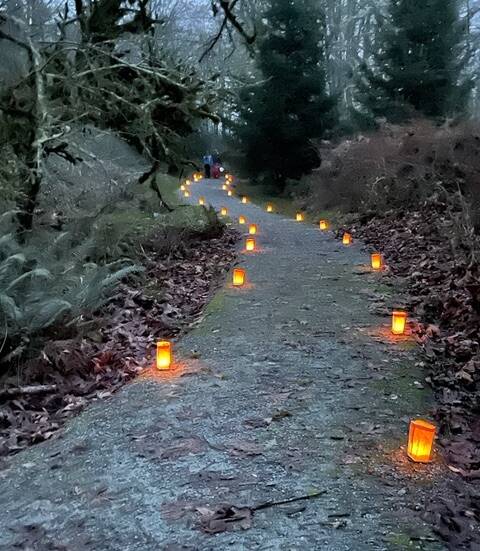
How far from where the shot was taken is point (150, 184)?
8.20 metres

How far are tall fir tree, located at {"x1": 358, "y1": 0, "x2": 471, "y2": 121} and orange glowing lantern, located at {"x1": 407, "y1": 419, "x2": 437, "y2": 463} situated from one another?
13661 millimetres

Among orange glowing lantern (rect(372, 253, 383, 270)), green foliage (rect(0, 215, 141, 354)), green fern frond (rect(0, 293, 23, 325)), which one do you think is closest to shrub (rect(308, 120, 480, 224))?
orange glowing lantern (rect(372, 253, 383, 270))

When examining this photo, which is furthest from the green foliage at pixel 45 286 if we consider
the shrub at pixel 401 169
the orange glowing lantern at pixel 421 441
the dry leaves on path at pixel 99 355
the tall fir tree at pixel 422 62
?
the tall fir tree at pixel 422 62

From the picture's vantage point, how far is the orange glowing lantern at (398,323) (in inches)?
200

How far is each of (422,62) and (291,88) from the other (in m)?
4.44

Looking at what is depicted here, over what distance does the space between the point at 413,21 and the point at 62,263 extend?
538 inches

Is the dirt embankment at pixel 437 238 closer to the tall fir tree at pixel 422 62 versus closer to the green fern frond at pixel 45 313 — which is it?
the tall fir tree at pixel 422 62

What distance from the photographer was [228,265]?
8.62 m

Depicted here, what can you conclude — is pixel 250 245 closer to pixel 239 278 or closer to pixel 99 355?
pixel 239 278

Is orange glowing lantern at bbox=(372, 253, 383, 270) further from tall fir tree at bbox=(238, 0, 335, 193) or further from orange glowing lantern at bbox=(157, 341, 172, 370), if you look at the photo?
tall fir tree at bbox=(238, 0, 335, 193)

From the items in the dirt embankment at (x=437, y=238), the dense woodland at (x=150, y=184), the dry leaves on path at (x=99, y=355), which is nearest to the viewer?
the dirt embankment at (x=437, y=238)

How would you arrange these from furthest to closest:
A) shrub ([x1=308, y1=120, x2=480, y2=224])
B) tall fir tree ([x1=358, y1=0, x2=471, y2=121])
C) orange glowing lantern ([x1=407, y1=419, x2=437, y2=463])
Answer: tall fir tree ([x1=358, y1=0, x2=471, y2=121])
shrub ([x1=308, y1=120, x2=480, y2=224])
orange glowing lantern ([x1=407, y1=419, x2=437, y2=463])

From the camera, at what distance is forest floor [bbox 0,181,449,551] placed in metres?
2.57

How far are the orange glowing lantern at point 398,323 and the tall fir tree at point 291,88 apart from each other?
44.5ft
